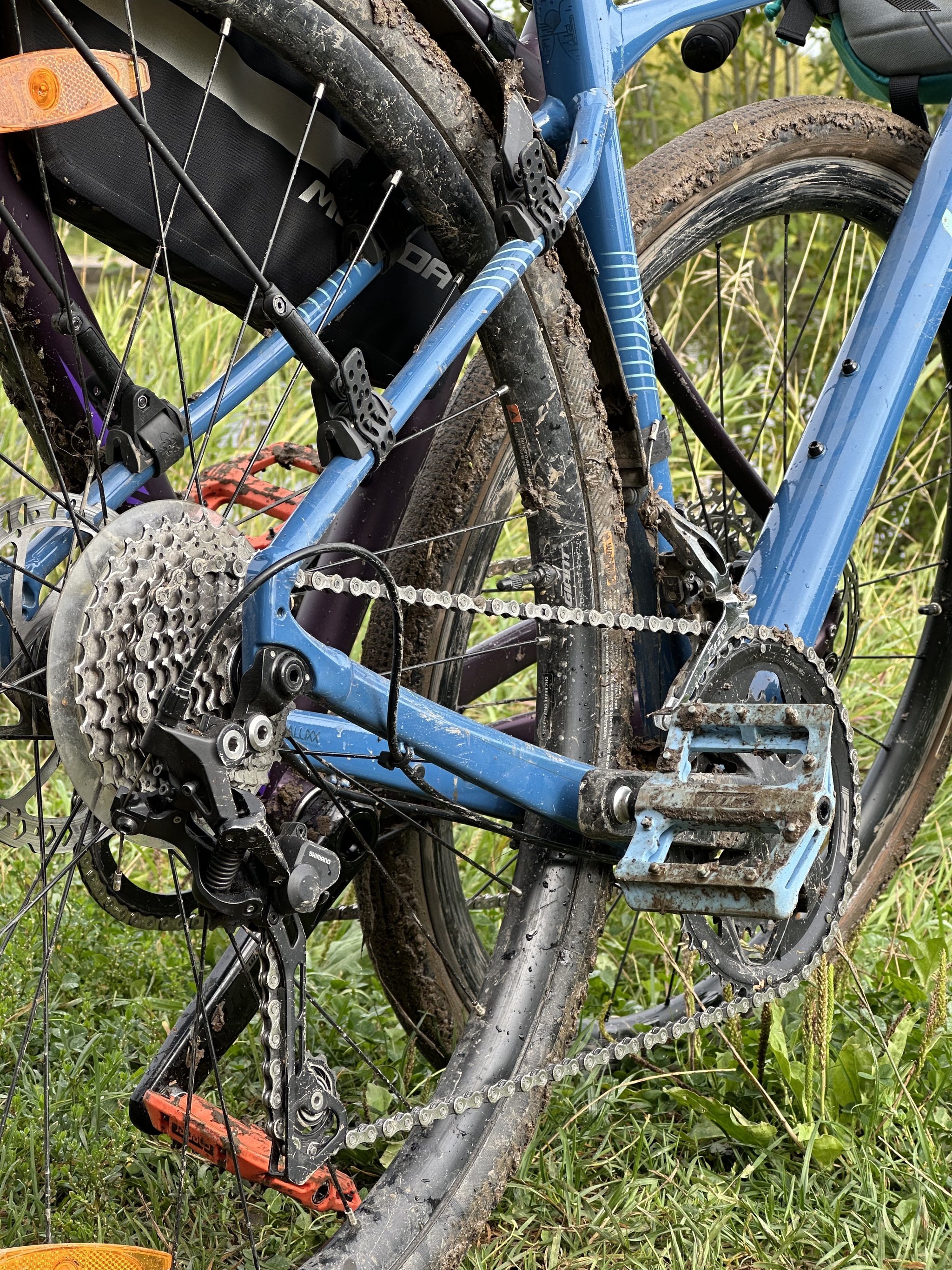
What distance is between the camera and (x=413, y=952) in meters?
1.77

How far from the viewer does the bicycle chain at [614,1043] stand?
48.2 inches

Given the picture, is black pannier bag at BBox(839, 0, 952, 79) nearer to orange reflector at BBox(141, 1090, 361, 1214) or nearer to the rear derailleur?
the rear derailleur

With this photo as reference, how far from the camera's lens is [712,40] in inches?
66.8

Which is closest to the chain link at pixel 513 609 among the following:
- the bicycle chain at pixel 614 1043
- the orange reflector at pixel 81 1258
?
the bicycle chain at pixel 614 1043

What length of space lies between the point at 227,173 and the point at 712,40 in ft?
2.20

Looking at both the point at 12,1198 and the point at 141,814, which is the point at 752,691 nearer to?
the point at 141,814

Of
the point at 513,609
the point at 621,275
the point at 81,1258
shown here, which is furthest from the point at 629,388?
the point at 81,1258

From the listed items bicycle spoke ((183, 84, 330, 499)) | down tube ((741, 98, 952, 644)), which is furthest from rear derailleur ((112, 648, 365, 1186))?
down tube ((741, 98, 952, 644))

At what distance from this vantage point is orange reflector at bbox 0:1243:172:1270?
1.11 metres

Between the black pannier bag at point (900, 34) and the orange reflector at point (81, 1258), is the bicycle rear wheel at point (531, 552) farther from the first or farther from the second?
the black pannier bag at point (900, 34)

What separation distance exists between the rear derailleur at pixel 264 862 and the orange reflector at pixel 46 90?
1.68ft

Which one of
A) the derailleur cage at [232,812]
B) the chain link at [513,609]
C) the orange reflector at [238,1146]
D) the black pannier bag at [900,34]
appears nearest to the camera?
the derailleur cage at [232,812]

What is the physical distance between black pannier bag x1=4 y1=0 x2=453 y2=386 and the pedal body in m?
0.59

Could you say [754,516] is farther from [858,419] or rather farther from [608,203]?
[608,203]
